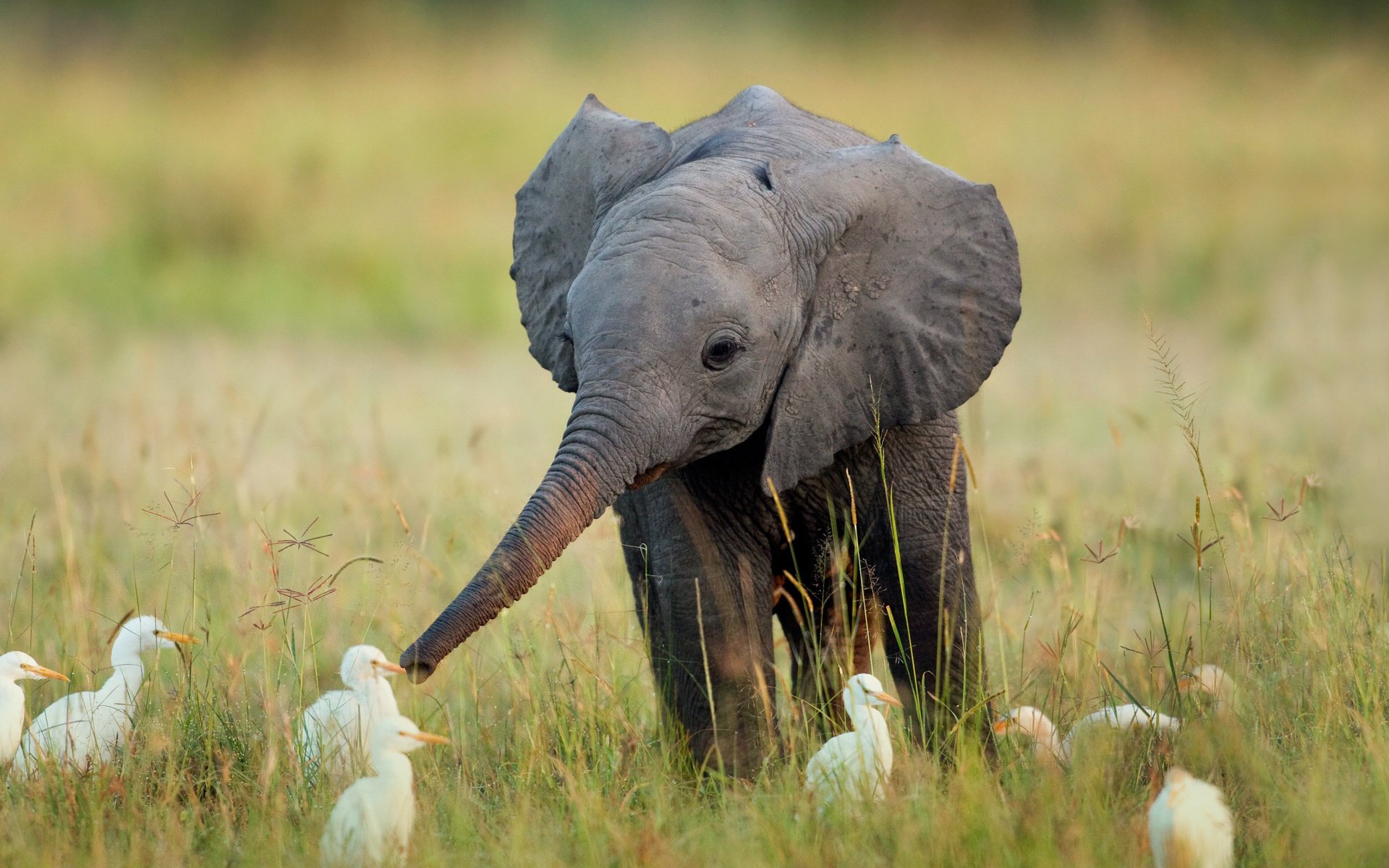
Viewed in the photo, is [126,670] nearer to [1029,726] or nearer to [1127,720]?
[1029,726]

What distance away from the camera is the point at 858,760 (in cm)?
441

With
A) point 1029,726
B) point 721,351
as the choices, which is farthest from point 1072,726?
point 721,351

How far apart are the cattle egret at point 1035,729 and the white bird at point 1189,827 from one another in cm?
80

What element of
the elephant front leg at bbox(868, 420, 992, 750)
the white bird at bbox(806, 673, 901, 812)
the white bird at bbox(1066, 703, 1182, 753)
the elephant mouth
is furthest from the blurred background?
the elephant mouth

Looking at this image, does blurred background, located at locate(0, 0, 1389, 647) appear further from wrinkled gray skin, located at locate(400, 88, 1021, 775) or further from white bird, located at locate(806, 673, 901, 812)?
white bird, located at locate(806, 673, 901, 812)

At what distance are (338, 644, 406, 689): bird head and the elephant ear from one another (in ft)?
3.87

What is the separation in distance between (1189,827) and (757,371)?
1.57 metres

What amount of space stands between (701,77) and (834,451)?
16979mm

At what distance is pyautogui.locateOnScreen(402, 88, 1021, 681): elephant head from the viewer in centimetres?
418

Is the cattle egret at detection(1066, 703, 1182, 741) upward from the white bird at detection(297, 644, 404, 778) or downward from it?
downward

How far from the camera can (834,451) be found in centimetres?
459

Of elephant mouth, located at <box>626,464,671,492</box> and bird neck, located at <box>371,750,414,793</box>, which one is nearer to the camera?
bird neck, located at <box>371,750,414,793</box>

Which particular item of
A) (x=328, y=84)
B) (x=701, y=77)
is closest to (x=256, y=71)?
(x=328, y=84)

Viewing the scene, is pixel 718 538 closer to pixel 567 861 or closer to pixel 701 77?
pixel 567 861
